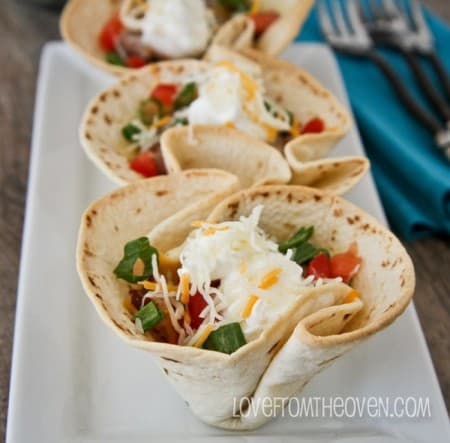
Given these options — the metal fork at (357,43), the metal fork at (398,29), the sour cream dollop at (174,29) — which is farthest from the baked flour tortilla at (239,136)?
the metal fork at (398,29)

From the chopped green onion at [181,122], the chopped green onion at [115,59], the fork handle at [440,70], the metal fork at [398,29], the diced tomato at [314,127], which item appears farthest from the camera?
the metal fork at [398,29]

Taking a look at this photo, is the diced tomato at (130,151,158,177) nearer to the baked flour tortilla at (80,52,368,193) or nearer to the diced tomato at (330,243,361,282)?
the baked flour tortilla at (80,52,368,193)

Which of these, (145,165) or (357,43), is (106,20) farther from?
(357,43)

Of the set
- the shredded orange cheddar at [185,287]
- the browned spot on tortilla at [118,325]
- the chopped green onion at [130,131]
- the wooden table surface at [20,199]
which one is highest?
the shredded orange cheddar at [185,287]

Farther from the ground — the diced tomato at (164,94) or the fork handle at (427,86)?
the fork handle at (427,86)

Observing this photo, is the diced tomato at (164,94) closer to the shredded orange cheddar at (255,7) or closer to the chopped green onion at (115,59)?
the chopped green onion at (115,59)

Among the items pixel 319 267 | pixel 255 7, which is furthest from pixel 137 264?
pixel 255 7
